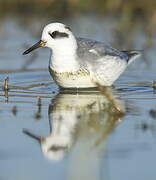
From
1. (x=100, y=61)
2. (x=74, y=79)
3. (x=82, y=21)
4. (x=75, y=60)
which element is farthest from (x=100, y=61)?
(x=82, y=21)

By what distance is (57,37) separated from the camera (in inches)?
389

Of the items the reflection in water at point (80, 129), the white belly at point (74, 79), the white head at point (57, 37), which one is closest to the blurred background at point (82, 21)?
the white head at point (57, 37)

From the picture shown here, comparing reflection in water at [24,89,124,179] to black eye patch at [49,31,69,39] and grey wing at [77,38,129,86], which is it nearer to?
grey wing at [77,38,129,86]

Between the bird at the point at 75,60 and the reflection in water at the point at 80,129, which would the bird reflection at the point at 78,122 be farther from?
the bird at the point at 75,60

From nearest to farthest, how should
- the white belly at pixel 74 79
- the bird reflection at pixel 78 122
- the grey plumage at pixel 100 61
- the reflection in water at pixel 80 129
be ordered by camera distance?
the reflection in water at pixel 80 129 < the bird reflection at pixel 78 122 < the white belly at pixel 74 79 < the grey plumage at pixel 100 61

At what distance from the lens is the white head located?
9805 millimetres

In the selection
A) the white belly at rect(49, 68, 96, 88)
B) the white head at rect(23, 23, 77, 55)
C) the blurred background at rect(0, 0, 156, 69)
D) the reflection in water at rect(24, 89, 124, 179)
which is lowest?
the reflection in water at rect(24, 89, 124, 179)

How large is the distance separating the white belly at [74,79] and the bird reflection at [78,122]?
0.79ft

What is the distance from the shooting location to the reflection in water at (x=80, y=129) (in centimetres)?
630

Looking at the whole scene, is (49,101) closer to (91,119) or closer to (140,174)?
(91,119)

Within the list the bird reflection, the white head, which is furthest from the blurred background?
the bird reflection

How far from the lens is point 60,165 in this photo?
6.30 metres

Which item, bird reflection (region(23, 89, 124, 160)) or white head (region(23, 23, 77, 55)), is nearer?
bird reflection (region(23, 89, 124, 160))

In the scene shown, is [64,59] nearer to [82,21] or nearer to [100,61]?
[100,61]
